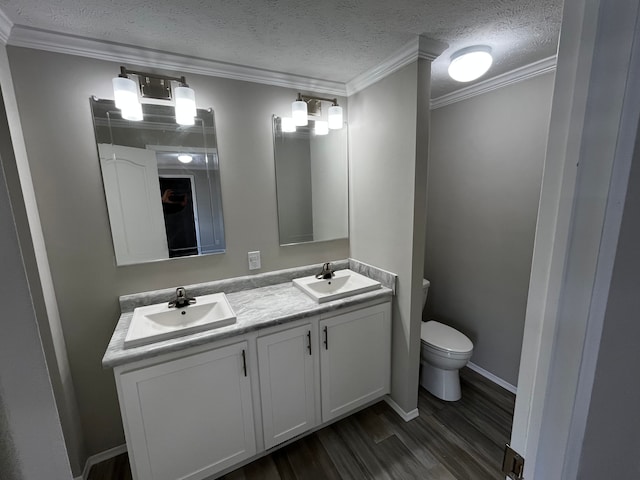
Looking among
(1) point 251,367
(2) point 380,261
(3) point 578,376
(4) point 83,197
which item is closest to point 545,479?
(3) point 578,376

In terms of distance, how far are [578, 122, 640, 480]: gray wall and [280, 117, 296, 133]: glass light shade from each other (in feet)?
5.94

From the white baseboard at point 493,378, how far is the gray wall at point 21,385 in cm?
267

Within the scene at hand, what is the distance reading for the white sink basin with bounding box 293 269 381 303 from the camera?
1830 mm

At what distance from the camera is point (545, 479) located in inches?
21.8

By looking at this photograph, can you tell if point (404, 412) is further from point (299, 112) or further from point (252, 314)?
point (299, 112)

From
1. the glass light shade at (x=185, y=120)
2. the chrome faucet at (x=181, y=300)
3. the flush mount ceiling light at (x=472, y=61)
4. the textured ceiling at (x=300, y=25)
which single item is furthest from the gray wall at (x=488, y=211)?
the chrome faucet at (x=181, y=300)

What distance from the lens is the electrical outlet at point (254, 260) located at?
1.97 metres

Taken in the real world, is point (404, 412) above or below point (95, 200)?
Result: below

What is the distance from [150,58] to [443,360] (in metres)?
2.64

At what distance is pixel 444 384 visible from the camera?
211 cm

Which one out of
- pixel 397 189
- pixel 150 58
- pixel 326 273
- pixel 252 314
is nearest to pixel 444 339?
pixel 326 273

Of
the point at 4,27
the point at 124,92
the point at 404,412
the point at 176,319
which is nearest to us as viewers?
the point at 4,27

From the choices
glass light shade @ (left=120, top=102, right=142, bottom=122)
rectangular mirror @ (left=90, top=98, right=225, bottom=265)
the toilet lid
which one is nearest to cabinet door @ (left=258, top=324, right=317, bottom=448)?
rectangular mirror @ (left=90, top=98, right=225, bottom=265)

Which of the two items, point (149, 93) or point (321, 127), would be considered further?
point (321, 127)
